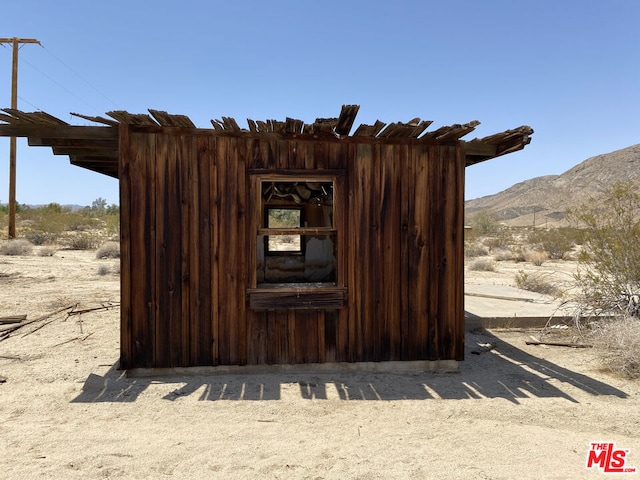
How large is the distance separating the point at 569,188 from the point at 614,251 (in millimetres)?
76533

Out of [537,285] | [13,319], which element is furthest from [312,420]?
[537,285]

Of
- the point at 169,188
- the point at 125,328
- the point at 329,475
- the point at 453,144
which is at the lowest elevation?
the point at 329,475

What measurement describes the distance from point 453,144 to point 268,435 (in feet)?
12.7

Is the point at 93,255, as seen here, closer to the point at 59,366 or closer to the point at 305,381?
the point at 59,366

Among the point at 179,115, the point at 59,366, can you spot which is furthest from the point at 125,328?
the point at 179,115

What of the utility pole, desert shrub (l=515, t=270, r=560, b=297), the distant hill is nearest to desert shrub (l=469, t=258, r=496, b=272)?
desert shrub (l=515, t=270, r=560, b=297)

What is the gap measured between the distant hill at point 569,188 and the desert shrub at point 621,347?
58.5 metres

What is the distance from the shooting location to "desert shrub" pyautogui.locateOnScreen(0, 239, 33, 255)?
653 inches

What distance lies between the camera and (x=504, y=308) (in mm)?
8188

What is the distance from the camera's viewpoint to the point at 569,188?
2844 inches

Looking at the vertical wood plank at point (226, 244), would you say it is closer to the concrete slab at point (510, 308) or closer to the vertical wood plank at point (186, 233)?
the vertical wood plank at point (186, 233)

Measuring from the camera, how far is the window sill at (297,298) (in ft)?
15.8

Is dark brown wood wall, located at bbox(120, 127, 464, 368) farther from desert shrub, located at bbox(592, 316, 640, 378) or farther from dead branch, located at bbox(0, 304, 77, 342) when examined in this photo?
dead branch, located at bbox(0, 304, 77, 342)

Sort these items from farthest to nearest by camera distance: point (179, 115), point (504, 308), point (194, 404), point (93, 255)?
point (93, 255) → point (504, 308) → point (179, 115) → point (194, 404)
